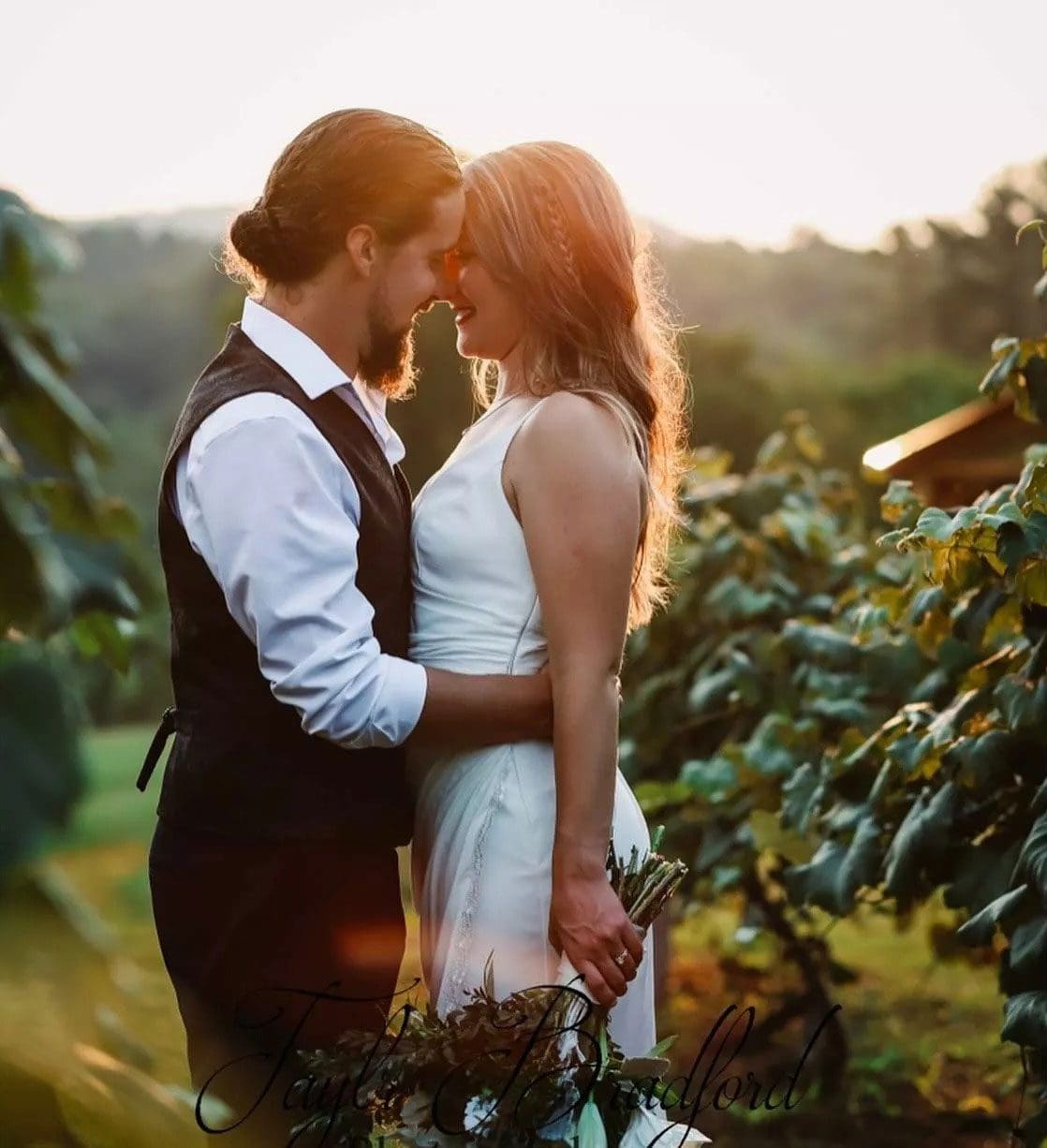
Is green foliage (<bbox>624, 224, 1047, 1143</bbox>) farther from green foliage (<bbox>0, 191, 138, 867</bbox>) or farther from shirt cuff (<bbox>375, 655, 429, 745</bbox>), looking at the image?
green foliage (<bbox>0, 191, 138, 867</bbox>)

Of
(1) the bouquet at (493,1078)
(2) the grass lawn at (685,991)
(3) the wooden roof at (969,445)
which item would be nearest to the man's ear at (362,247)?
(2) the grass lawn at (685,991)

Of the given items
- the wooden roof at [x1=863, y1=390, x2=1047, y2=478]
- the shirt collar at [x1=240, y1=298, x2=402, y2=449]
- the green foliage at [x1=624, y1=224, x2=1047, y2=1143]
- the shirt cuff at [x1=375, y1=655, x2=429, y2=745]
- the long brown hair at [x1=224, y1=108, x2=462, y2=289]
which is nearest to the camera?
the shirt cuff at [x1=375, y1=655, x2=429, y2=745]

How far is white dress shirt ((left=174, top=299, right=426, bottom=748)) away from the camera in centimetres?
223

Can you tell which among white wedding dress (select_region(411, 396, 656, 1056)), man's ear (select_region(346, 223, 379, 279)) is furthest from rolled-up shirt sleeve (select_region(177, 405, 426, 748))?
man's ear (select_region(346, 223, 379, 279))

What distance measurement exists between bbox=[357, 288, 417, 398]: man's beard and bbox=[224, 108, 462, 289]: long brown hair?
13cm

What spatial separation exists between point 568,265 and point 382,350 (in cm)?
35

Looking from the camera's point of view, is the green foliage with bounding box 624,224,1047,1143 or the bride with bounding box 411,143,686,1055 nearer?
the bride with bounding box 411,143,686,1055

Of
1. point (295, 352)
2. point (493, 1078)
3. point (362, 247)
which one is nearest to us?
point (493, 1078)

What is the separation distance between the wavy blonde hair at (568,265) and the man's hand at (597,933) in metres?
0.55

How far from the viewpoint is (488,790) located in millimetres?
2500

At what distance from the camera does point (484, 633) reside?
8.26 feet

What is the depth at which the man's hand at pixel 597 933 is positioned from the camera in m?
2.35

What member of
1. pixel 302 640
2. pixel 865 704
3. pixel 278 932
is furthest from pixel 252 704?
pixel 865 704

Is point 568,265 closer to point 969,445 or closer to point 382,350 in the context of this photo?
point 382,350
